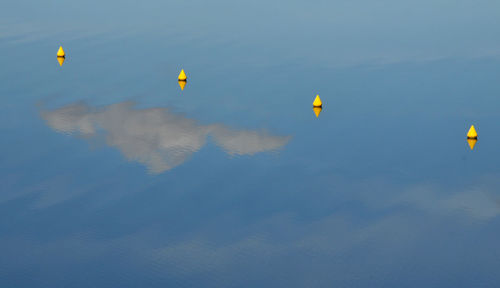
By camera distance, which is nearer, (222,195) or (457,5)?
(222,195)

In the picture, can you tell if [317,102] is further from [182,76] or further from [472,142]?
[182,76]

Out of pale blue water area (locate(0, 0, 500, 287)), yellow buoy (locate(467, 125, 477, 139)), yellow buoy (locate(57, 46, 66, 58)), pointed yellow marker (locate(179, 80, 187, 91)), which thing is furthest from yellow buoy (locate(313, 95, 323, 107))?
yellow buoy (locate(57, 46, 66, 58))

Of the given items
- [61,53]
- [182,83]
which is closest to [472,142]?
[182,83]

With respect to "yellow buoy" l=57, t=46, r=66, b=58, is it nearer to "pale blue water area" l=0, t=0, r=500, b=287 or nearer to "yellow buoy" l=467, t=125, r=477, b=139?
"pale blue water area" l=0, t=0, r=500, b=287

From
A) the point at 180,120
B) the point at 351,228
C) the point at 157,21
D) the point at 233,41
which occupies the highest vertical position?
the point at 157,21

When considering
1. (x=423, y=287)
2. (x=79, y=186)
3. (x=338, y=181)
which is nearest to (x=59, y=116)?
(x=79, y=186)

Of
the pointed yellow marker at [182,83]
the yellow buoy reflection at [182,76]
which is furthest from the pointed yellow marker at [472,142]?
the yellow buoy reflection at [182,76]

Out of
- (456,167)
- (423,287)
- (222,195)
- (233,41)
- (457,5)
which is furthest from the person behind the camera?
(457,5)

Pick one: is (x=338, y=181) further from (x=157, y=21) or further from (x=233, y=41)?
(x=157, y=21)
